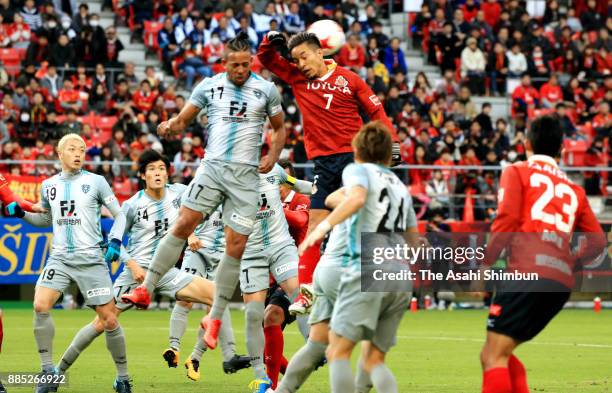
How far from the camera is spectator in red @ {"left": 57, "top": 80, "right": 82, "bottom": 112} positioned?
2800cm

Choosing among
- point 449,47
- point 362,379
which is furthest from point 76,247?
point 449,47

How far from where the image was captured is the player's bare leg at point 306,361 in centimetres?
954

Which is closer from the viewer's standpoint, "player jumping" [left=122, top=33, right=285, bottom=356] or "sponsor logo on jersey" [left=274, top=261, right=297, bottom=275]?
"player jumping" [left=122, top=33, right=285, bottom=356]

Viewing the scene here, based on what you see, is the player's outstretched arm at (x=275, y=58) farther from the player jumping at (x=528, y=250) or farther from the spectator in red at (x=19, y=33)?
the spectator in red at (x=19, y=33)

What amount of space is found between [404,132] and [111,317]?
17715 millimetres

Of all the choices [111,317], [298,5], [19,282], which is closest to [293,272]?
[111,317]

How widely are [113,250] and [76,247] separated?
536 millimetres

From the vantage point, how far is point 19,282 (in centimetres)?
2439

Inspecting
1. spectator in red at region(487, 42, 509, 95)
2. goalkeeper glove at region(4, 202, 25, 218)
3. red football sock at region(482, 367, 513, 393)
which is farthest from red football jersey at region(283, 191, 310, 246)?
spectator in red at region(487, 42, 509, 95)

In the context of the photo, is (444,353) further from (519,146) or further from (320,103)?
(519,146)

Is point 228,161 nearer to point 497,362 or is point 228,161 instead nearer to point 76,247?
point 76,247

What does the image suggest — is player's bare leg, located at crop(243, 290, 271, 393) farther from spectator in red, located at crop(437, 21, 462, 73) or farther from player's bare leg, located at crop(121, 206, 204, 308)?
spectator in red, located at crop(437, 21, 462, 73)

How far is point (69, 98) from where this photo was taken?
28125 millimetres

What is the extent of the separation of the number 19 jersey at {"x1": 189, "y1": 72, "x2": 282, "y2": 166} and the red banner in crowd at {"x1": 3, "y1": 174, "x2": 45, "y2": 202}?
13319 mm
